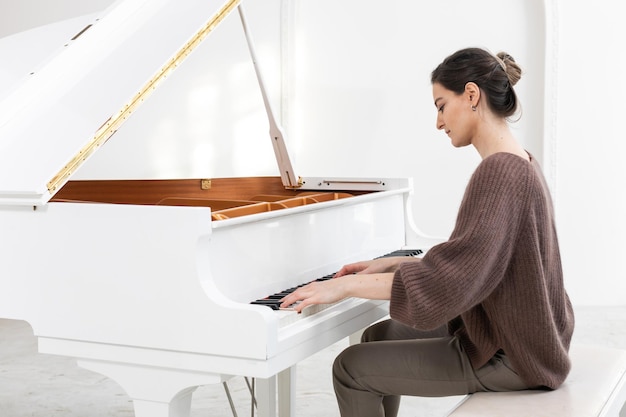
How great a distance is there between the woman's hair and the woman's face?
0.06 ft

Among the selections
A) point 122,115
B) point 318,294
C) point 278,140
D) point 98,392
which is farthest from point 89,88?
point 98,392

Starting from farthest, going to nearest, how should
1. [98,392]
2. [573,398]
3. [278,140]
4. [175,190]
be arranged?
[98,392], [175,190], [278,140], [573,398]

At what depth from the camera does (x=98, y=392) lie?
405cm

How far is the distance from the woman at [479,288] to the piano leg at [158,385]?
0.31 meters

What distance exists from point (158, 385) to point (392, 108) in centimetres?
458

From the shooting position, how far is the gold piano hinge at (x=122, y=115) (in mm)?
1998

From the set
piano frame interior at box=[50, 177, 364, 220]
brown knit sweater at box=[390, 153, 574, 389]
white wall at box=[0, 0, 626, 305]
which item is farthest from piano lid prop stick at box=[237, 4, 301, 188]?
white wall at box=[0, 0, 626, 305]

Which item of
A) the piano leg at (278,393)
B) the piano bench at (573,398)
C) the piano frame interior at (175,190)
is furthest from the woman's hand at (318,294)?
the piano frame interior at (175,190)

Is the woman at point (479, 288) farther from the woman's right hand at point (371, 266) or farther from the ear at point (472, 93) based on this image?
the woman's right hand at point (371, 266)

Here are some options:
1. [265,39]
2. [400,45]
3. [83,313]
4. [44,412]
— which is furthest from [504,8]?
[83,313]

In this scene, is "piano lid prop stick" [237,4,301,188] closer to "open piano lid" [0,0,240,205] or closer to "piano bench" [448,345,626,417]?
"open piano lid" [0,0,240,205]

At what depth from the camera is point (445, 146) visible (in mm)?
6141

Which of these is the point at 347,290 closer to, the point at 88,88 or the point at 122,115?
the point at 122,115

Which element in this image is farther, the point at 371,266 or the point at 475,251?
the point at 371,266
